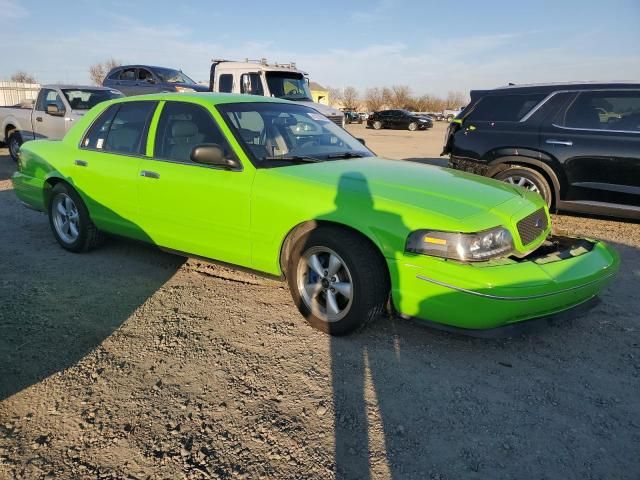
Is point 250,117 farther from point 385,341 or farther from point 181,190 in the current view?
point 385,341

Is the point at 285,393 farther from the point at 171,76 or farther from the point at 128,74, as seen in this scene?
the point at 128,74

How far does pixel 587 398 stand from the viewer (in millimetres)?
2793

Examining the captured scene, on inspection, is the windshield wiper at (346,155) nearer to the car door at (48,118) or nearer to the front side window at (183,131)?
the front side window at (183,131)

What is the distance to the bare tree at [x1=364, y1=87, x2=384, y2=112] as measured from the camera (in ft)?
247

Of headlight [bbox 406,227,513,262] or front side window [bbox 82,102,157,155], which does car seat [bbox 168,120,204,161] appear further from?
headlight [bbox 406,227,513,262]

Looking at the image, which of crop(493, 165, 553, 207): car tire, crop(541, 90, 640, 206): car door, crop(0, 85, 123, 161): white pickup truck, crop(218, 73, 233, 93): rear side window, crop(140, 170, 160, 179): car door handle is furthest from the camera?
crop(218, 73, 233, 93): rear side window

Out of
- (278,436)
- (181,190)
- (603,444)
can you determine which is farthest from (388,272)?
(181,190)

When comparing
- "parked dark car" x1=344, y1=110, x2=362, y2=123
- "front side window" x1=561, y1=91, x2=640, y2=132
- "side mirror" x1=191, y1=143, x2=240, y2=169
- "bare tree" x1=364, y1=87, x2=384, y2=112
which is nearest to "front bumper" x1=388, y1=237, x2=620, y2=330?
"side mirror" x1=191, y1=143, x2=240, y2=169

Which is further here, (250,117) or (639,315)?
(250,117)

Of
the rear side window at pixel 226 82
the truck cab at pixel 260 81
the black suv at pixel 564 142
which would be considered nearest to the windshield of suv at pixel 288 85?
the truck cab at pixel 260 81

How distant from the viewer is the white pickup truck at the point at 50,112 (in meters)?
10.4

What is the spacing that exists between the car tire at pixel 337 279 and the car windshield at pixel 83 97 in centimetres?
904

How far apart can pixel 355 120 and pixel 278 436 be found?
45.9 meters

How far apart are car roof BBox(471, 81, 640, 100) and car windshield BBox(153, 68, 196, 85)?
10.3 m
